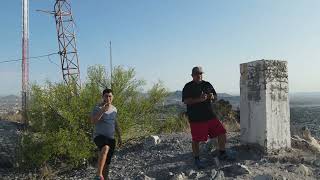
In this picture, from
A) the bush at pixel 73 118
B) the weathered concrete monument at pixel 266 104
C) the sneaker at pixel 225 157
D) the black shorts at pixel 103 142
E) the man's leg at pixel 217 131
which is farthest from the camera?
the bush at pixel 73 118

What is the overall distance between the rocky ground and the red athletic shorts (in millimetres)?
517

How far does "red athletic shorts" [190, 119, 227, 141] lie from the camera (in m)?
9.23

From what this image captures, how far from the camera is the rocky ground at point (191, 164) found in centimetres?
865

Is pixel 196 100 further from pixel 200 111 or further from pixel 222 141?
pixel 222 141

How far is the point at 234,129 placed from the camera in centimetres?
1471

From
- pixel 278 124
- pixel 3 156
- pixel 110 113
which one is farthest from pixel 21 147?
pixel 278 124

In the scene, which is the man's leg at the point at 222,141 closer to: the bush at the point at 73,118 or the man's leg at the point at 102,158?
the man's leg at the point at 102,158

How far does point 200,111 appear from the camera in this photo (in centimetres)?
929

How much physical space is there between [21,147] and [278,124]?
6472mm

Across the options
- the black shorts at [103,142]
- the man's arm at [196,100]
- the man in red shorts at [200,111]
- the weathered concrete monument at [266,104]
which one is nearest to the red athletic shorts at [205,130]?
the man in red shorts at [200,111]

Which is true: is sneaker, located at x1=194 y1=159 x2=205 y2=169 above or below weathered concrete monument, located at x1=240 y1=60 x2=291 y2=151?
below

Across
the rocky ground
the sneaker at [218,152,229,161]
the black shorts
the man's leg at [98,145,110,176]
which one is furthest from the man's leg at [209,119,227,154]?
the man's leg at [98,145,110,176]

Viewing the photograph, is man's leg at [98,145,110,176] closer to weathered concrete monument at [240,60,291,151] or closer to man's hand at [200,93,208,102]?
man's hand at [200,93,208,102]

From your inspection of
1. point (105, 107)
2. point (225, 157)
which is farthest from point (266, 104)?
point (105, 107)
